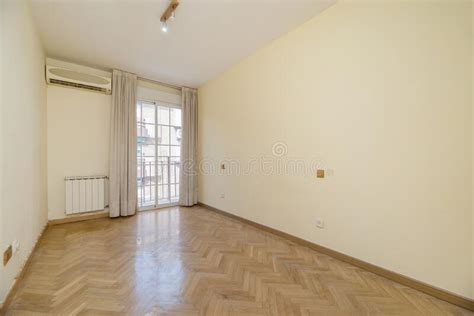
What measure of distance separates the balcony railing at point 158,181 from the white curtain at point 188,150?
0.30 metres

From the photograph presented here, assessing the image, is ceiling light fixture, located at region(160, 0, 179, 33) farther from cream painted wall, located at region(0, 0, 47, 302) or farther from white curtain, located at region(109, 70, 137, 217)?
white curtain, located at region(109, 70, 137, 217)

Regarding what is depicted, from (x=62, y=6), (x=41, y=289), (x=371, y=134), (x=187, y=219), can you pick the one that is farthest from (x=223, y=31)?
(x=41, y=289)

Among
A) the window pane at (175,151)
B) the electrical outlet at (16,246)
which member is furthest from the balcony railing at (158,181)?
the electrical outlet at (16,246)

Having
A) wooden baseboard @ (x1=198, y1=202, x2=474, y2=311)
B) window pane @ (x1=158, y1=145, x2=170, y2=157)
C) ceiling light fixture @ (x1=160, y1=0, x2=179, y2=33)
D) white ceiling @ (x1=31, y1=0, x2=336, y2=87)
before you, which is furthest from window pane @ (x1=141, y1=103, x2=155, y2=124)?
wooden baseboard @ (x1=198, y1=202, x2=474, y2=311)

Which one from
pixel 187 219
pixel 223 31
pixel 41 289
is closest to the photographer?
pixel 41 289

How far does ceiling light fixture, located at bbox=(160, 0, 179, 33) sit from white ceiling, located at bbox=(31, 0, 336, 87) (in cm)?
5

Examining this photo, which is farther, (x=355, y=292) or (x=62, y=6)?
(x=62, y=6)

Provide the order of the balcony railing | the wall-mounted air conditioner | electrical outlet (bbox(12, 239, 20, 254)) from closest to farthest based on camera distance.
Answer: electrical outlet (bbox(12, 239, 20, 254)) → the wall-mounted air conditioner → the balcony railing

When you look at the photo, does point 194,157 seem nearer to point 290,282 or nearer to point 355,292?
point 290,282

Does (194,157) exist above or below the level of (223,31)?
below

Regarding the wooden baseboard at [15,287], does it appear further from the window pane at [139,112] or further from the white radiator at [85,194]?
the window pane at [139,112]

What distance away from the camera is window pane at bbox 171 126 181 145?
4.70 meters

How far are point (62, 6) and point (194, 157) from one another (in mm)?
3140

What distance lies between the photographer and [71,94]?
11.4 feet
